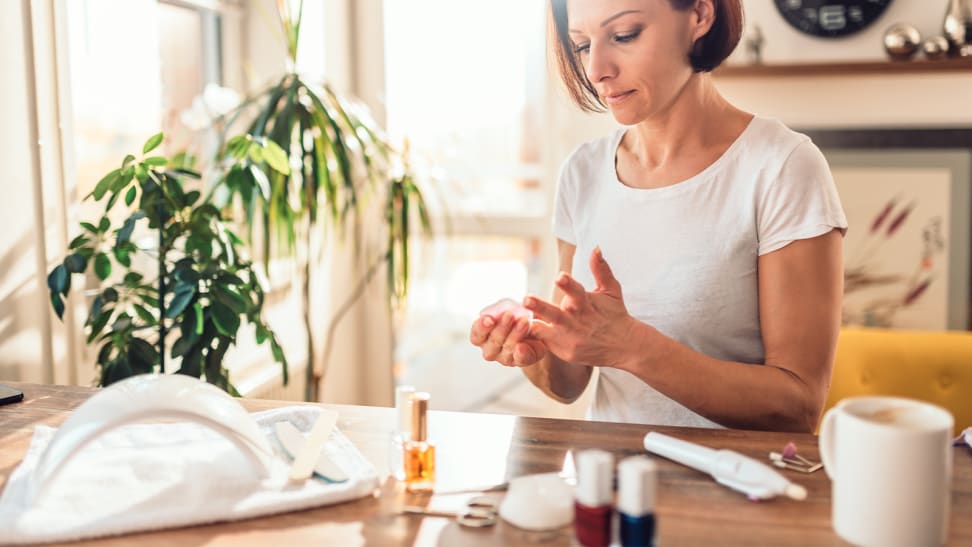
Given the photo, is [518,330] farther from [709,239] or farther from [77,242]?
[77,242]

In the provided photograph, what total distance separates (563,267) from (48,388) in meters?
0.81

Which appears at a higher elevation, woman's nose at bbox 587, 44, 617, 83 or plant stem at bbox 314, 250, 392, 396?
woman's nose at bbox 587, 44, 617, 83

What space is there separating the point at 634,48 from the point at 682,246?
29 centimetres

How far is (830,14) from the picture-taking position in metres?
2.84

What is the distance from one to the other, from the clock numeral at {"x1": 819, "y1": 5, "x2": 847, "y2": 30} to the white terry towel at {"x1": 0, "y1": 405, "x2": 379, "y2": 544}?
7.64 ft

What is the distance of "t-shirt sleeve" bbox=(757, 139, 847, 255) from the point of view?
125cm

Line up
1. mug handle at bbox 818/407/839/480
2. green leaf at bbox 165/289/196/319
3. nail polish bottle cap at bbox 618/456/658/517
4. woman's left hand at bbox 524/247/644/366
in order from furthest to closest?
green leaf at bbox 165/289/196/319, woman's left hand at bbox 524/247/644/366, mug handle at bbox 818/407/839/480, nail polish bottle cap at bbox 618/456/658/517

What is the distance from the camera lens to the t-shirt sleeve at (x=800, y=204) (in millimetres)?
1248

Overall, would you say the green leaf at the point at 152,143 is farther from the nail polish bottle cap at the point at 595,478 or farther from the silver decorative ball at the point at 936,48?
the silver decorative ball at the point at 936,48

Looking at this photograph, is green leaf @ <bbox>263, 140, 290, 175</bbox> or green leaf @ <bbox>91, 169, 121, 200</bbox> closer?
green leaf @ <bbox>91, 169, 121, 200</bbox>

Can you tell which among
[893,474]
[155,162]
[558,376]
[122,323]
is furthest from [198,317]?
[893,474]

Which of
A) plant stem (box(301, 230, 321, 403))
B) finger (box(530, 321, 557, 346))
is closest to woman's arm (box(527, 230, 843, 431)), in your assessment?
finger (box(530, 321, 557, 346))

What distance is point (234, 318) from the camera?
172cm

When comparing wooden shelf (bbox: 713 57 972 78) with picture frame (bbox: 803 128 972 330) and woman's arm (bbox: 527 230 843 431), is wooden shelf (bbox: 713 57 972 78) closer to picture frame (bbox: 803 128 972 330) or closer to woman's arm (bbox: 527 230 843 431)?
picture frame (bbox: 803 128 972 330)
